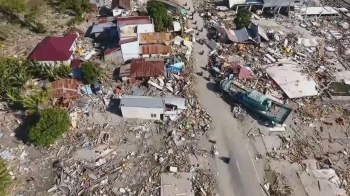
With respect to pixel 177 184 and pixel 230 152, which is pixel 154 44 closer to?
pixel 230 152

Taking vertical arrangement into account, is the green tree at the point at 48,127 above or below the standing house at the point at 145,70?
below

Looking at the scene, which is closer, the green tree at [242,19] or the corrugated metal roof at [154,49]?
the corrugated metal roof at [154,49]

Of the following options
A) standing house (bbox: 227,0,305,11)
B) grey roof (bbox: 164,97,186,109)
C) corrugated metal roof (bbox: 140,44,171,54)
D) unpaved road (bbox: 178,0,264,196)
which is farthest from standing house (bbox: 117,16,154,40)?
standing house (bbox: 227,0,305,11)

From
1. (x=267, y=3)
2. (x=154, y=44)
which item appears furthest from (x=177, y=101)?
(x=267, y=3)

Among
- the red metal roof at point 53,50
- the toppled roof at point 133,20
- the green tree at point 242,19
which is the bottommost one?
the red metal roof at point 53,50

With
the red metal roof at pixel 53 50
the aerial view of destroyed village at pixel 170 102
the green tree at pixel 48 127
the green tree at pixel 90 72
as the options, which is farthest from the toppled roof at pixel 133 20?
the green tree at pixel 48 127

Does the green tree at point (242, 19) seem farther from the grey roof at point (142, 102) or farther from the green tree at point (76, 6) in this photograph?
the green tree at point (76, 6)

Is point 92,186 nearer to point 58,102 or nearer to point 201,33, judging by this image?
point 58,102
